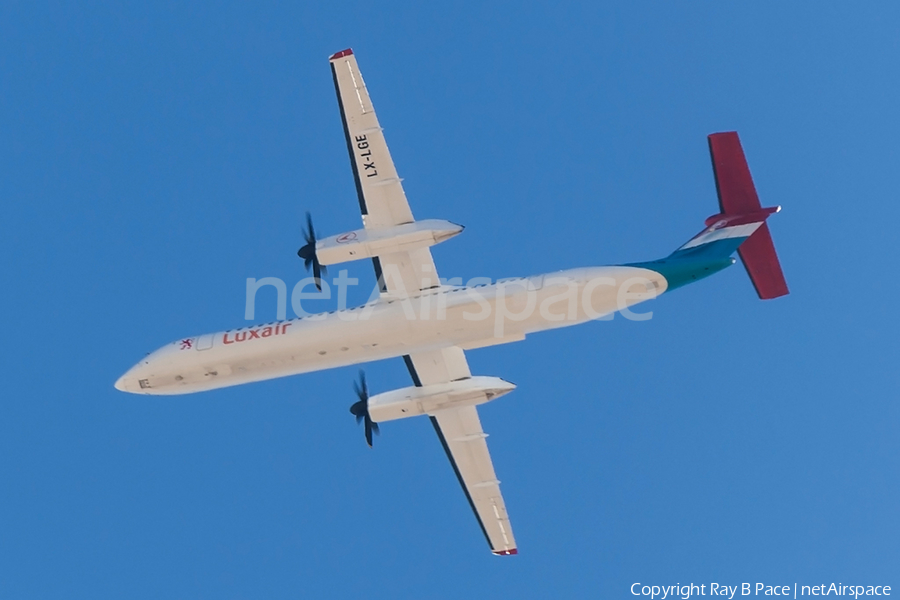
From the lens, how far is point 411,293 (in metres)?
30.9

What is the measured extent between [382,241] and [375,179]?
175cm

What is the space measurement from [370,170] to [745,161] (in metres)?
10.9

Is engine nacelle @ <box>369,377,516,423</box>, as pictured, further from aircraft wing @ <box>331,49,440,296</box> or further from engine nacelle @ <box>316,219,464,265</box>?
engine nacelle @ <box>316,219,464,265</box>

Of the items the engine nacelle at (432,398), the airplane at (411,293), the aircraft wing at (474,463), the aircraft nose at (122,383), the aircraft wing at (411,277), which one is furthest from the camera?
the aircraft wing at (474,463)

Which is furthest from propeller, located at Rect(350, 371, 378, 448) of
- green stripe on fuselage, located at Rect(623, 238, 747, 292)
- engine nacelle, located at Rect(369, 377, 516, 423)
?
green stripe on fuselage, located at Rect(623, 238, 747, 292)

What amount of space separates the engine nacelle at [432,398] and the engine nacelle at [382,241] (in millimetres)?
5338

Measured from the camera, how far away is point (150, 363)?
31984 millimetres

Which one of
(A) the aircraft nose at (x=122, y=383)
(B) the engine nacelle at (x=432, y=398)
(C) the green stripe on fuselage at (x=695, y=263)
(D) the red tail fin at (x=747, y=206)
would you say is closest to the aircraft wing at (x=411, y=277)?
(B) the engine nacelle at (x=432, y=398)

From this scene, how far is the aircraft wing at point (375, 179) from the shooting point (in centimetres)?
2948

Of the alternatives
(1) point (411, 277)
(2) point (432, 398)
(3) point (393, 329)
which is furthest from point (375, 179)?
(2) point (432, 398)

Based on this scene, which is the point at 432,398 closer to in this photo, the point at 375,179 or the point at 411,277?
the point at 411,277

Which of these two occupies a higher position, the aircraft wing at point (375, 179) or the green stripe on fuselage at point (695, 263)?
the aircraft wing at point (375, 179)

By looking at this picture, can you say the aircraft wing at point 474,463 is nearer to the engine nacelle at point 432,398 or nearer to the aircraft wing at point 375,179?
the engine nacelle at point 432,398

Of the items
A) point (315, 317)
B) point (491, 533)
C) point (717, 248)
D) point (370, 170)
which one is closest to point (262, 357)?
point (315, 317)
